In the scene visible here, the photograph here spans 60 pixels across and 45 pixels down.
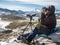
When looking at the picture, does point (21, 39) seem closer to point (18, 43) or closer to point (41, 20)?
point (18, 43)

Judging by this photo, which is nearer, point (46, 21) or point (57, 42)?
point (57, 42)

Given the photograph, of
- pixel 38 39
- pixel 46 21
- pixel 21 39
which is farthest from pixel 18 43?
pixel 46 21

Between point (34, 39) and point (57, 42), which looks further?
point (34, 39)

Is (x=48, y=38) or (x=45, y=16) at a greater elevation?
(x=45, y=16)

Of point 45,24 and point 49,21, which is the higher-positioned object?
point 49,21

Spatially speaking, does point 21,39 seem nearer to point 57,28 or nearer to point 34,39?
point 34,39

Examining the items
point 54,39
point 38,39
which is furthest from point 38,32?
point 54,39

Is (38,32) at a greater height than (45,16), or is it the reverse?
(45,16)

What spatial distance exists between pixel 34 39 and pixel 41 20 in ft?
2.49

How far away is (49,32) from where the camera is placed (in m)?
7.85

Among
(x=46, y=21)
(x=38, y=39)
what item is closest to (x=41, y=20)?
(x=46, y=21)

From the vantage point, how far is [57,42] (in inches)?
288

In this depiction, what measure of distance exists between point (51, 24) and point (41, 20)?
1.34 feet

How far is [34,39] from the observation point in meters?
7.84
